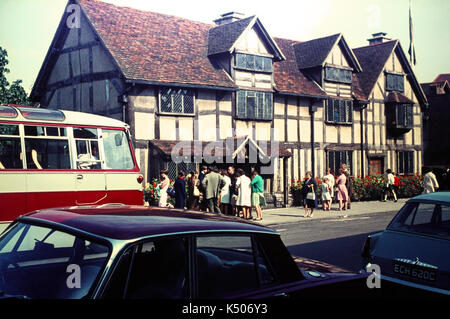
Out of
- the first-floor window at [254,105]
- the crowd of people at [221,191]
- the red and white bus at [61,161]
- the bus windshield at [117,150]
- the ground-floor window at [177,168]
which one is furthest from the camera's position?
the first-floor window at [254,105]

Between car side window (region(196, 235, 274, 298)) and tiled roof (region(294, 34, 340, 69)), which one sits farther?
tiled roof (region(294, 34, 340, 69))

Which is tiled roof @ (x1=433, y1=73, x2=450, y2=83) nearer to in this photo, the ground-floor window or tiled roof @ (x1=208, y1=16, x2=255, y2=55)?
tiled roof @ (x1=208, y1=16, x2=255, y2=55)

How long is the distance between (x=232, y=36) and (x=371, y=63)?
477 inches

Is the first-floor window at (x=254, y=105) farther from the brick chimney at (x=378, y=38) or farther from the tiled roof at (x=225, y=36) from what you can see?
the brick chimney at (x=378, y=38)

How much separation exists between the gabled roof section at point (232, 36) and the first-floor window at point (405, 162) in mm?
12165

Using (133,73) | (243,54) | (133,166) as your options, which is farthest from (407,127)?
(133,166)

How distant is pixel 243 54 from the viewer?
81.5ft

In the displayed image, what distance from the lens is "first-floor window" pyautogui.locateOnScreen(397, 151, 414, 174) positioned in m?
33.4

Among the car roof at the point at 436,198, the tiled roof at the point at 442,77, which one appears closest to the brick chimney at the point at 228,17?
the car roof at the point at 436,198

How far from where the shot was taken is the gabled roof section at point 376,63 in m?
32.1

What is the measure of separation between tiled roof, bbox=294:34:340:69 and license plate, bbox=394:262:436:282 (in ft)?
74.6

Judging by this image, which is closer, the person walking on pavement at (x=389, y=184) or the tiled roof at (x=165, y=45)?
the tiled roof at (x=165, y=45)

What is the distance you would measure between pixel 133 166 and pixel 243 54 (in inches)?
536

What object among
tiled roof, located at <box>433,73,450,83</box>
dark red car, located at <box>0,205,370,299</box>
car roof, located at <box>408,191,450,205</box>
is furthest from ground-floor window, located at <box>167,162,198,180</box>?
tiled roof, located at <box>433,73,450,83</box>
